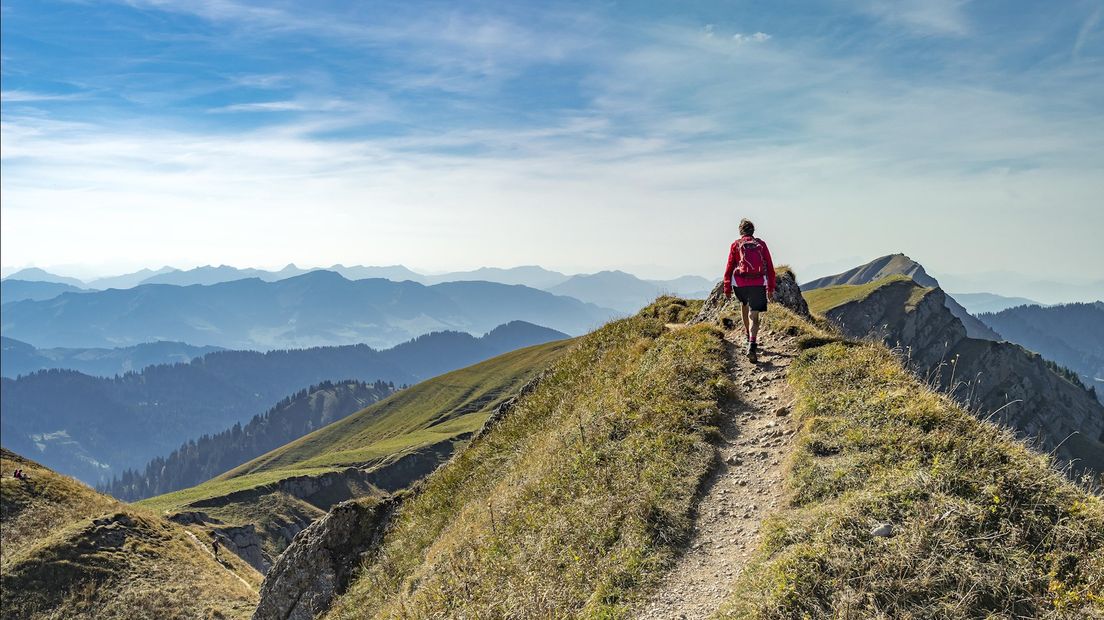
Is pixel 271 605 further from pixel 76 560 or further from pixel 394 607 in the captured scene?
pixel 76 560

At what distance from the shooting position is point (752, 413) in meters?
16.2

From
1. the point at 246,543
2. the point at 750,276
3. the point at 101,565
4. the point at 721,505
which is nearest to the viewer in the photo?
the point at 721,505

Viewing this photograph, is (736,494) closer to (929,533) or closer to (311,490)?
(929,533)

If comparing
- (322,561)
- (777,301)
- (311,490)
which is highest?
(777,301)

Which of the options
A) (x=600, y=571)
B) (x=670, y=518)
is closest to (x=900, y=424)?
(x=670, y=518)

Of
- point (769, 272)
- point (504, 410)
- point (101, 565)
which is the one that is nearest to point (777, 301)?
point (769, 272)

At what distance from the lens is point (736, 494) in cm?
1319

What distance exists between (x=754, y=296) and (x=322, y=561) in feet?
58.1

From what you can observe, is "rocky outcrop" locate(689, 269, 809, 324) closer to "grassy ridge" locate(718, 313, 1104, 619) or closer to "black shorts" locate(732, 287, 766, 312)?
"black shorts" locate(732, 287, 766, 312)

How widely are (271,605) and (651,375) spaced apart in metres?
16.4

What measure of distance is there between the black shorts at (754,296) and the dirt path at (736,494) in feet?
5.07

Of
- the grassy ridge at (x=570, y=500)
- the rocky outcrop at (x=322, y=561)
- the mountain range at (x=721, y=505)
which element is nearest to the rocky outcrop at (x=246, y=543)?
the rocky outcrop at (x=322, y=561)

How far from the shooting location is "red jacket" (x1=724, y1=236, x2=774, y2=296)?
1861 cm

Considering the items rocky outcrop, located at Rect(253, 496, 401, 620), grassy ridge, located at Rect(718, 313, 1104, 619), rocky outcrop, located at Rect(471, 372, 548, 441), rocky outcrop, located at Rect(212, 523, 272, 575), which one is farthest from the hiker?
rocky outcrop, located at Rect(212, 523, 272, 575)
